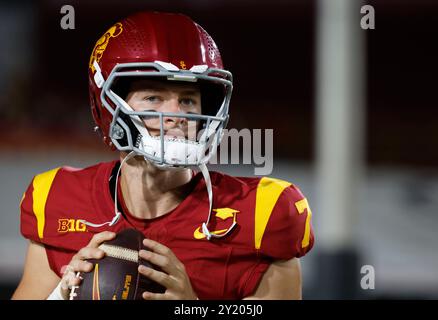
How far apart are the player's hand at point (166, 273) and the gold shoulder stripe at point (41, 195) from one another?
11.2 inches

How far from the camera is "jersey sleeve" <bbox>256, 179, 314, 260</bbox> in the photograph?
54.2 inches

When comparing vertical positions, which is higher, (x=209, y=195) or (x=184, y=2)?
(x=184, y=2)

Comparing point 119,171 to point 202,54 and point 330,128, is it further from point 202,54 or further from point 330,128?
point 330,128

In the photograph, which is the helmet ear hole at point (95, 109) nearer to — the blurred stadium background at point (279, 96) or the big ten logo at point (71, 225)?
the big ten logo at point (71, 225)

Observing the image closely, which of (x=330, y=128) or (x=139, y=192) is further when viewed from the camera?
(x=330, y=128)

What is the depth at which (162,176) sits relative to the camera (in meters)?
1.41

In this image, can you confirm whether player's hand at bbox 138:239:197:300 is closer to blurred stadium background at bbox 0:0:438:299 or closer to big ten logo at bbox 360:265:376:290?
big ten logo at bbox 360:265:376:290

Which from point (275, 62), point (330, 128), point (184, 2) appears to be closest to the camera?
point (330, 128)

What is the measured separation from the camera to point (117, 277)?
1244 mm

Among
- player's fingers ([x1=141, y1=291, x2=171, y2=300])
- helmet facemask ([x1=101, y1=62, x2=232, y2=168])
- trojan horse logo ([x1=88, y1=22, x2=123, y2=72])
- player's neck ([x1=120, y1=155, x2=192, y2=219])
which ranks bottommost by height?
player's fingers ([x1=141, y1=291, x2=171, y2=300])

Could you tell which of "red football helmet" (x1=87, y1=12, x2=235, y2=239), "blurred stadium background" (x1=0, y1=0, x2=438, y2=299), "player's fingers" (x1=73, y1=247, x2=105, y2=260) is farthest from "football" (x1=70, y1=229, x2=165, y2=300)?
"blurred stadium background" (x1=0, y1=0, x2=438, y2=299)

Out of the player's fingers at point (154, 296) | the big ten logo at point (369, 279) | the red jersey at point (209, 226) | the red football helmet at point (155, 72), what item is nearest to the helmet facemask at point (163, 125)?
the red football helmet at point (155, 72)
